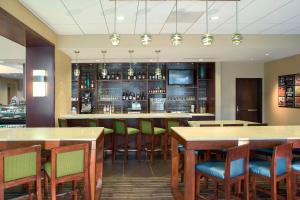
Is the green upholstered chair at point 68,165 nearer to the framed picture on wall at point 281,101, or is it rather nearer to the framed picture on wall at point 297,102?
the framed picture on wall at point 297,102

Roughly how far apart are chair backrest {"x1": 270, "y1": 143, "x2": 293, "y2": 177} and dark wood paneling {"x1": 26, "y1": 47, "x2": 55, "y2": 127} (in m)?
4.63

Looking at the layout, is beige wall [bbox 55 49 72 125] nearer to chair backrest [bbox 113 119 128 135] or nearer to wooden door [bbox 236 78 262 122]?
chair backrest [bbox 113 119 128 135]

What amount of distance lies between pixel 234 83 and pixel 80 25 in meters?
5.66

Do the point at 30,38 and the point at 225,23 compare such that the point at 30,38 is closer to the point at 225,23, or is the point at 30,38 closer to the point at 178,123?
the point at 178,123

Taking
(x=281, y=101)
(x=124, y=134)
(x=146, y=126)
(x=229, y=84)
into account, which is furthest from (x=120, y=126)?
(x=281, y=101)

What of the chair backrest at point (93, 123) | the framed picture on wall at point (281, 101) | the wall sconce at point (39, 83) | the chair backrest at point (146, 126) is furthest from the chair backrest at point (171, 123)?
the framed picture on wall at point (281, 101)

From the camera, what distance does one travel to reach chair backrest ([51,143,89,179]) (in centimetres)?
288

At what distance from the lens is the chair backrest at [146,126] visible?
5.79 m

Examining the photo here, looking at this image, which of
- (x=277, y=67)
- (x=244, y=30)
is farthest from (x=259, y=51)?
(x=277, y=67)

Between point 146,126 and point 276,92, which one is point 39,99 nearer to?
point 146,126

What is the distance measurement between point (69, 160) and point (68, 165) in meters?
0.06

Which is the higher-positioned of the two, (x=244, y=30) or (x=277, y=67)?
(x=244, y=30)

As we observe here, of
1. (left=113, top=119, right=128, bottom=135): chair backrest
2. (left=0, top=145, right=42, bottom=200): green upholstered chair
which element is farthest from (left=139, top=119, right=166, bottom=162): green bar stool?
(left=0, top=145, right=42, bottom=200): green upholstered chair

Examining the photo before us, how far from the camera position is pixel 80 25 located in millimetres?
5613
